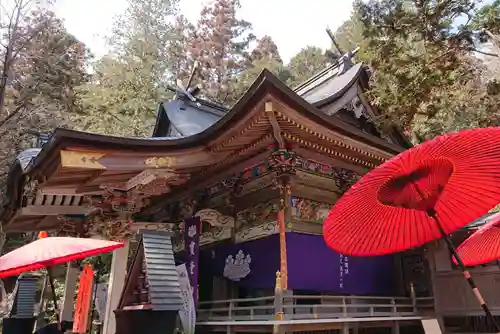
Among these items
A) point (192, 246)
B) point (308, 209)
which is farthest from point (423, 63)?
point (192, 246)

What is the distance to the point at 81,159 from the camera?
579cm

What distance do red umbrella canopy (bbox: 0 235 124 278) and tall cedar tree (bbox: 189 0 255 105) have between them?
2574cm

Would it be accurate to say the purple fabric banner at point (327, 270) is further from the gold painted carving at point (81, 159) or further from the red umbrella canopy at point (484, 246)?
the red umbrella canopy at point (484, 246)

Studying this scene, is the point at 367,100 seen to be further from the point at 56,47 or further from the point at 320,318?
the point at 56,47

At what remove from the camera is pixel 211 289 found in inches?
344

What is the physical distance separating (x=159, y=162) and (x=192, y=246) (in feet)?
7.20

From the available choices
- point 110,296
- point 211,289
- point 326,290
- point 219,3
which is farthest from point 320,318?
point 219,3

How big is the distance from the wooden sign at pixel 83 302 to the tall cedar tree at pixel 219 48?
24418 mm

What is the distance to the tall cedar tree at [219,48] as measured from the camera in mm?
31000

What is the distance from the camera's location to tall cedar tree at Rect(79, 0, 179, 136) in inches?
810

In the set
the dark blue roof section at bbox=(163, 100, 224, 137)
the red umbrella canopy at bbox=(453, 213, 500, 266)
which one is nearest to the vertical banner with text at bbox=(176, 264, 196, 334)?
the dark blue roof section at bbox=(163, 100, 224, 137)

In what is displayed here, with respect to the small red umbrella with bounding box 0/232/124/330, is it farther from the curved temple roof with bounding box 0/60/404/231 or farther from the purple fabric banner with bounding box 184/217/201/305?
the purple fabric banner with bounding box 184/217/201/305

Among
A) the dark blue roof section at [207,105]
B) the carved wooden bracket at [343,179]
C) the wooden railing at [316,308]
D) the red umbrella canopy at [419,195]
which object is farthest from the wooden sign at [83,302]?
the red umbrella canopy at [419,195]

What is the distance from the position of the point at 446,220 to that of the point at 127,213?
6.27 metres
